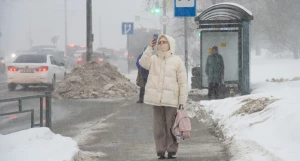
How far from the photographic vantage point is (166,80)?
821 cm

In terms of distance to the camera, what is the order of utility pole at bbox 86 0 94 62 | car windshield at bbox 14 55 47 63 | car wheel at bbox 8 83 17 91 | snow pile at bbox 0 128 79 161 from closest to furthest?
snow pile at bbox 0 128 79 161
utility pole at bbox 86 0 94 62
car wheel at bbox 8 83 17 91
car windshield at bbox 14 55 47 63

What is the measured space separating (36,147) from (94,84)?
13.2 m

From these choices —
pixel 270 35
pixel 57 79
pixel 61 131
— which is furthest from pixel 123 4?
pixel 61 131

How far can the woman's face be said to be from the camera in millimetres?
8227

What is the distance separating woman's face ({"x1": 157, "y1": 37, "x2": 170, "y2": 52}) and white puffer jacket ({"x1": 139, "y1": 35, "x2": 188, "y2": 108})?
1.9 inches

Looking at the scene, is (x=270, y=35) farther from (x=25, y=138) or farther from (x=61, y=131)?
(x=25, y=138)

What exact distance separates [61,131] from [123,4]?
413 feet

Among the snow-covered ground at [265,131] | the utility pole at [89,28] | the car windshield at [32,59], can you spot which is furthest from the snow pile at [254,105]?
the car windshield at [32,59]

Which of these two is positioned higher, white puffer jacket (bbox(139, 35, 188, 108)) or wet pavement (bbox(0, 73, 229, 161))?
white puffer jacket (bbox(139, 35, 188, 108))

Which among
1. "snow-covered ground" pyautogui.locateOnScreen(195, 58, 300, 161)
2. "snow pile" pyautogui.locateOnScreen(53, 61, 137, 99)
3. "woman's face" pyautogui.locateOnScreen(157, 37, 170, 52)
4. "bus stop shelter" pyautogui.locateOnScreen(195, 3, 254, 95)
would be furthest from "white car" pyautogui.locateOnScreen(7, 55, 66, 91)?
"woman's face" pyautogui.locateOnScreen(157, 37, 170, 52)

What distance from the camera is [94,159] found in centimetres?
858

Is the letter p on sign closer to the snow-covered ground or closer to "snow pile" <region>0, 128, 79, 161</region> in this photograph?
the snow-covered ground

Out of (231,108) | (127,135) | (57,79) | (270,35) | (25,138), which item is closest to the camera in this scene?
(25,138)

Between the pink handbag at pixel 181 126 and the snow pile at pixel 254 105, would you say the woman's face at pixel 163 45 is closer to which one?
the pink handbag at pixel 181 126
